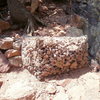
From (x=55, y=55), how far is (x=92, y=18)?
1.03 metres

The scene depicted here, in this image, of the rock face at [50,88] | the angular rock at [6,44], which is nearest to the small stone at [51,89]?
the rock face at [50,88]

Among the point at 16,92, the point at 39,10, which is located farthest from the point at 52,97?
the point at 39,10

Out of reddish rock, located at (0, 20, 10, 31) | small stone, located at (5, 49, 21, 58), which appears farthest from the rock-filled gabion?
reddish rock, located at (0, 20, 10, 31)

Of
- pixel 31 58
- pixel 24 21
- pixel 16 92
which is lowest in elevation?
pixel 16 92

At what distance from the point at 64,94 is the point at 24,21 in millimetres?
1423

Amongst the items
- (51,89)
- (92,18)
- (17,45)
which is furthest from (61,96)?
(92,18)

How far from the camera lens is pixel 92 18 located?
335cm

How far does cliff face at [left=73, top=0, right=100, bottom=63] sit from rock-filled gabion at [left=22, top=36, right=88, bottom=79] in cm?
19

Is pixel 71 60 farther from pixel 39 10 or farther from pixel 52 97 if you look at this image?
pixel 39 10

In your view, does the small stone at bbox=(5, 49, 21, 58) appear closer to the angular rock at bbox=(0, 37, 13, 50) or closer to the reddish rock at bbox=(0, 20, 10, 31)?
the angular rock at bbox=(0, 37, 13, 50)

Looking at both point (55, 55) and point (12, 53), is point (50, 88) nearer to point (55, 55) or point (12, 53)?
point (55, 55)

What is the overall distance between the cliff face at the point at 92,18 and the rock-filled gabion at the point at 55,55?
7.6 inches

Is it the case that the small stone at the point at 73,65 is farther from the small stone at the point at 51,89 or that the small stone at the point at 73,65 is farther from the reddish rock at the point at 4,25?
the reddish rock at the point at 4,25

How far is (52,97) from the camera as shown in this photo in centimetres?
242
